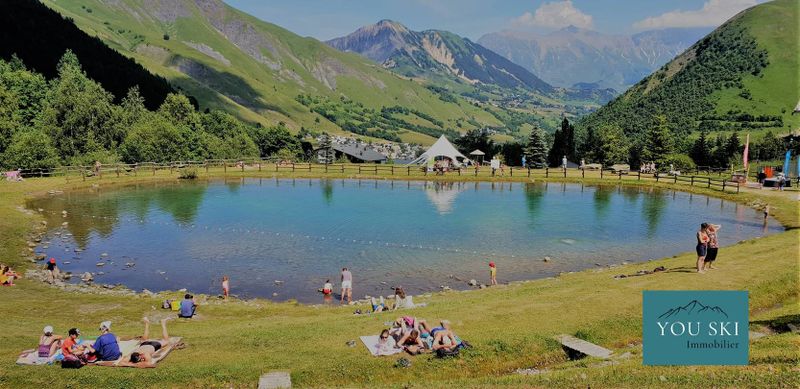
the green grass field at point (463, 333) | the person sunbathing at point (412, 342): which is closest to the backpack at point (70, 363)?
the green grass field at point (463, 333)

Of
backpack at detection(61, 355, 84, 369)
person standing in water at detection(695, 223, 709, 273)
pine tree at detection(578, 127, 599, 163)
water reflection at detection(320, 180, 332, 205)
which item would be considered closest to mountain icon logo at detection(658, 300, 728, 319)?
person standing in water at detection(695, 223, 709, 273)

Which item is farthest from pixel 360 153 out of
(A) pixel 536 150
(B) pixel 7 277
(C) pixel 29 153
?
(B) pixel 7 277

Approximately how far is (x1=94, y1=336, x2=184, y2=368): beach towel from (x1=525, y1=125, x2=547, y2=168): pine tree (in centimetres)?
10073

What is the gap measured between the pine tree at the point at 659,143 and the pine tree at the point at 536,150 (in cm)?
2162

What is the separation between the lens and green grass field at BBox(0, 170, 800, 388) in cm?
1400

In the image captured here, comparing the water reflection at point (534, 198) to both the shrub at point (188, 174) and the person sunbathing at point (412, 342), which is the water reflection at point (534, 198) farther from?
the shrub at point (188, 174)

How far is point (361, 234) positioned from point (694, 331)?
30.2 m

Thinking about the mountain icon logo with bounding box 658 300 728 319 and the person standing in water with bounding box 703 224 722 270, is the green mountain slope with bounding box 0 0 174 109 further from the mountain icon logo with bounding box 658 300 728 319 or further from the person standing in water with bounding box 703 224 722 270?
the mountain icon logo with bounding box 658 300 728 319

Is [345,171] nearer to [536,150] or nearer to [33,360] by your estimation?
[536,150]

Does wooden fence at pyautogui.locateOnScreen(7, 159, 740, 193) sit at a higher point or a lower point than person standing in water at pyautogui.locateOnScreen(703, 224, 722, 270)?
higher

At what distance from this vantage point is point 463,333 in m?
18.5

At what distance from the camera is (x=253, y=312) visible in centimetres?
2480

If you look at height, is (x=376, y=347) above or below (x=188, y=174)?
below

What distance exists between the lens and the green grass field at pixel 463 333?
1400 cm
